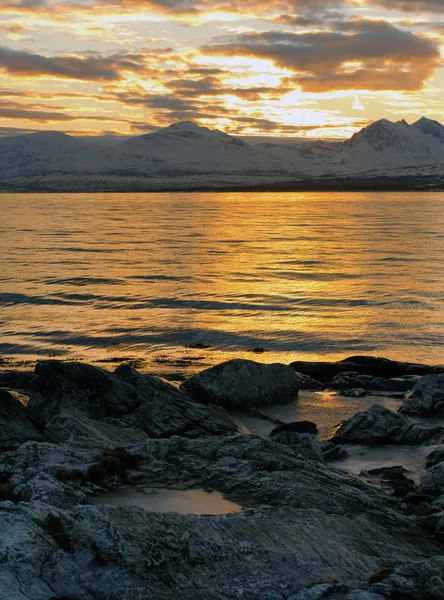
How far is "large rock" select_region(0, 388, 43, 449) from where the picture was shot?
1842cm

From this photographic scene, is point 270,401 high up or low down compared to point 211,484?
down

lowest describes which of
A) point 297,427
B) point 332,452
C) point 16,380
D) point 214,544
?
point 297,427

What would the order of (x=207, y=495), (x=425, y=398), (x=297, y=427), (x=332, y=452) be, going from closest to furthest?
(x=207, y=495), (x=332, y=452), (x=297, y=427), (x=425, y=398)

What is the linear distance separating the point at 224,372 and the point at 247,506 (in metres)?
12.2

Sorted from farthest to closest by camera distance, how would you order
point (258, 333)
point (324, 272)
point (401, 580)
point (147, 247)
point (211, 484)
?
1. point (147, 247)
2. point (324, 272)
3. point (258, 333)
4. point (211, 484)
5. point (401, 580)

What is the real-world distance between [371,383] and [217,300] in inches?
918

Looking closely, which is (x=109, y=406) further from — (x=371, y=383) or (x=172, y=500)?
(x=371, y=383)

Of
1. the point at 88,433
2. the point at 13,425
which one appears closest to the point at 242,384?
the point at 88,433

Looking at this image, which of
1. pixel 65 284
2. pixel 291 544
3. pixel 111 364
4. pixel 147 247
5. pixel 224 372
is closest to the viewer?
pixel 291 544

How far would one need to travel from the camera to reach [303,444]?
19812mm

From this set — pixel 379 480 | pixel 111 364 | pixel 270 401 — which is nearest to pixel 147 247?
pixel 111 364

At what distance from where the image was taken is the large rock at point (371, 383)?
95.5 ft

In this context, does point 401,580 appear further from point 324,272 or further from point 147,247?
point 147,247

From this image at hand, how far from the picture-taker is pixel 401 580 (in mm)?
11562
